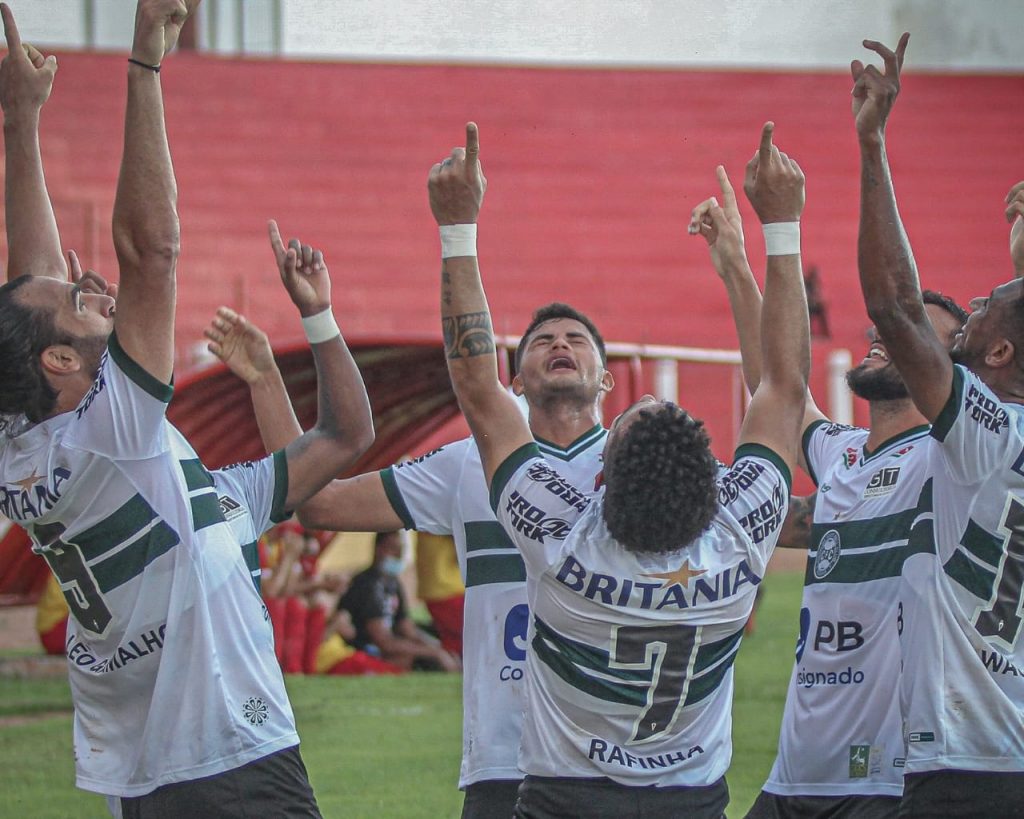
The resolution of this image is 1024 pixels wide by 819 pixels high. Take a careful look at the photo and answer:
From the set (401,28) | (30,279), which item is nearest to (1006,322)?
(401,28)

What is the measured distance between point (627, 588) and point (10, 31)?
8.04 ft

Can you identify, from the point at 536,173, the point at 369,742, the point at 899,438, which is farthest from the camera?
the point at 536,173

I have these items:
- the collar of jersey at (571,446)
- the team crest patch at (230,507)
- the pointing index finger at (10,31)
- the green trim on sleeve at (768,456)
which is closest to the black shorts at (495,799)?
the collar of jersey at (571,446)

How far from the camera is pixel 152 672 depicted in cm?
356

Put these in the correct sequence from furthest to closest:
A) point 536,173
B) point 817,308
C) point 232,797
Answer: point 536,173 < point 817,308 < point 232,797

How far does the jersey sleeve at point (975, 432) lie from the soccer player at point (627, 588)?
0.45m

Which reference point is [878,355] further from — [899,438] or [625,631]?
[625,631]

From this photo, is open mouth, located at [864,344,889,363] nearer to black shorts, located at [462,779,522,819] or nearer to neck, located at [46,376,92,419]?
black shorts, located at [462,779,522,819]

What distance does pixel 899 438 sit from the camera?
4.76 metres

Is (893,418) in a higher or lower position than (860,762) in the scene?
higher

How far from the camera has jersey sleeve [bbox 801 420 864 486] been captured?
197 inches

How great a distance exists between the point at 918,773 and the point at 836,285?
74.3ft

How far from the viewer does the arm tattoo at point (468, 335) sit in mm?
3539

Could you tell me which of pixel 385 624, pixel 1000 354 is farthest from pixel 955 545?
pixel 385 624
